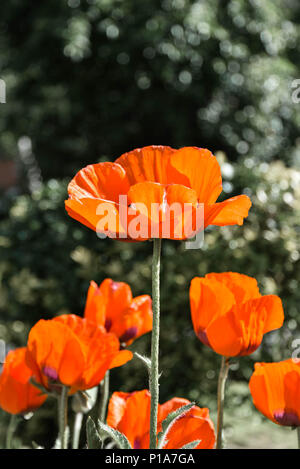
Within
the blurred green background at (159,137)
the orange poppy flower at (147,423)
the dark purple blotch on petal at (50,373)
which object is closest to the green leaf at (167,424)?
the orange poppy flower at (147,423)

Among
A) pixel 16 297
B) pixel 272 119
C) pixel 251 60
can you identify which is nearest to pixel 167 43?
pixel 251 60

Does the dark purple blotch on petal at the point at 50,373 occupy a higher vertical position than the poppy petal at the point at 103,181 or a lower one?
lower

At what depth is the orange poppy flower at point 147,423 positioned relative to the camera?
98 centimetres

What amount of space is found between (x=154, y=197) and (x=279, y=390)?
0.42 m

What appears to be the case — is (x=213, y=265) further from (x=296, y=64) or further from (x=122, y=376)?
(x=296, y=64)

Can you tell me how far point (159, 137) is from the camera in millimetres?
5727

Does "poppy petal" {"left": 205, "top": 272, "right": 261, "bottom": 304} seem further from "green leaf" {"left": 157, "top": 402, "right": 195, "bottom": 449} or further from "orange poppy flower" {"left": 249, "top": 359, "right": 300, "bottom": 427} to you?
"green leaf" {"left": 157, "top": 402, "right": 195, "bottom": 449}

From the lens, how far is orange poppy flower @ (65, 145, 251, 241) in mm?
806

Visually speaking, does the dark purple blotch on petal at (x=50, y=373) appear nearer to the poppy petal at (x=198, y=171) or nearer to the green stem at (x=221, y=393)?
the green stem at (x=221, y=393)

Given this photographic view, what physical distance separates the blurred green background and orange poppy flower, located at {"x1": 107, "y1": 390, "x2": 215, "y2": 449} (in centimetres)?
158

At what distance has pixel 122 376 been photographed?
2783mm

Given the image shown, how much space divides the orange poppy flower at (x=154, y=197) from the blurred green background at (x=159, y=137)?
1.75 m
